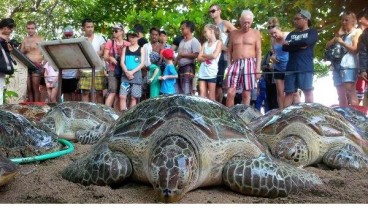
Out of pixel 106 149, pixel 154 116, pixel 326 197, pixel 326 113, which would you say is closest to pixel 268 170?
pixel 326 197

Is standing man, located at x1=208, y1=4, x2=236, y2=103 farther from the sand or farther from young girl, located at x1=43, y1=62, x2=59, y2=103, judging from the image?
the sand

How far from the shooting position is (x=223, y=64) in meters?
Answer: 7.59

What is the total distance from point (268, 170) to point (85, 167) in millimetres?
1042

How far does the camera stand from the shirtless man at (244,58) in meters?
6.92

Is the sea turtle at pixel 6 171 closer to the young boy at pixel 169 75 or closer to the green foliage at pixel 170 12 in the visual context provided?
the young boy at pixel 169 75

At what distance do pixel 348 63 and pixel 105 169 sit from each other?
4.82 m

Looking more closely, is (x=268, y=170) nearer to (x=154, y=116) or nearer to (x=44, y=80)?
(x=154, y=116)

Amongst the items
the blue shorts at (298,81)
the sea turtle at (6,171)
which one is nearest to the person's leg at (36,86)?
the blue shorts at (298,81)

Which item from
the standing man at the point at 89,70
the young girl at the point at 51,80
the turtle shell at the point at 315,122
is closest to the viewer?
the turtle shell at the point at 315,122

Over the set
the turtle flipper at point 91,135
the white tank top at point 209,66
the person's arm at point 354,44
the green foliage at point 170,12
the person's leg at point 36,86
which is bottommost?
the turtle flipper at point 91,135

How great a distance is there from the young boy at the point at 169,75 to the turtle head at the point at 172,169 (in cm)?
492

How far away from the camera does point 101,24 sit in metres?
14.2

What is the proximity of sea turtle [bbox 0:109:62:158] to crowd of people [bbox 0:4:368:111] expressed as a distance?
112 inches

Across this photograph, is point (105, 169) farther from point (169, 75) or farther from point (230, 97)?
point (169, 75)
